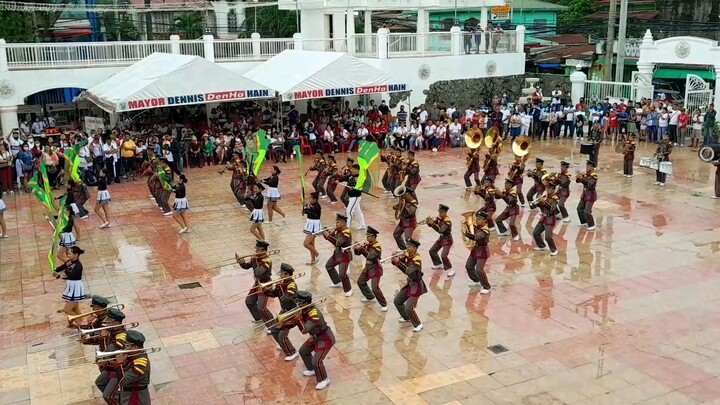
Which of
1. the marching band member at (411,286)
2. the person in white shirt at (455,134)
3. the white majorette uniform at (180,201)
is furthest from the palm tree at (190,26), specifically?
the marching band member at (411,286)

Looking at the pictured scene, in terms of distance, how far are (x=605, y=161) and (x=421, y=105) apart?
798cm

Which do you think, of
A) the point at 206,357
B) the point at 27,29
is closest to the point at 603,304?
the point at 206,357

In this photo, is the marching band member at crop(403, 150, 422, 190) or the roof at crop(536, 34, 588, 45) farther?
the roof at crop(536, 34, 588, 45)

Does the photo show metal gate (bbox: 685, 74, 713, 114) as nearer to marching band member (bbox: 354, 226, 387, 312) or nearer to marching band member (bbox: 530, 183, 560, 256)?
marching band member (bbox: 530, 183, 560, 256)

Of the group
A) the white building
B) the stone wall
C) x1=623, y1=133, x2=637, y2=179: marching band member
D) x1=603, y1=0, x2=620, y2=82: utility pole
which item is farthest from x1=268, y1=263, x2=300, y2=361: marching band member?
x1=603, y1=0, x2=620, y2=82: utility pole

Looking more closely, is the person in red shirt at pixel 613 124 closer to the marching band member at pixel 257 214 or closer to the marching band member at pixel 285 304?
the marching band member at pixel 257 214

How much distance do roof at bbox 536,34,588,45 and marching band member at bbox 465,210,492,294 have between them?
31.3m

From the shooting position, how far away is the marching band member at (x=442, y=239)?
45.4 ft

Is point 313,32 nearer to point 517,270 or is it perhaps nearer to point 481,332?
point 517,270

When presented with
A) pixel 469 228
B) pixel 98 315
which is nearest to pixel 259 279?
pixel 98 315

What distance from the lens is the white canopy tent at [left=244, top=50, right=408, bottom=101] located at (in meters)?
25.4

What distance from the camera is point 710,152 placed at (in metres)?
23.3

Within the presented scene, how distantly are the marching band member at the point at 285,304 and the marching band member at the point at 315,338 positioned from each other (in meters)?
0.26

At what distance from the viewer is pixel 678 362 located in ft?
34.9
